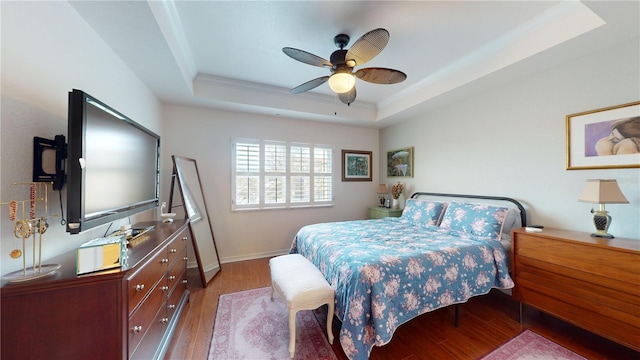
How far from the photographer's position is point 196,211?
10.6 feet

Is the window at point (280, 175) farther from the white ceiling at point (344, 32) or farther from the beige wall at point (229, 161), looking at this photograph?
the white ceiling at point (344, 32)

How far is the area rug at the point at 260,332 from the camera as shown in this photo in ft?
5.76

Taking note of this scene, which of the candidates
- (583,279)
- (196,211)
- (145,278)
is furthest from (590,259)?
(196,211)

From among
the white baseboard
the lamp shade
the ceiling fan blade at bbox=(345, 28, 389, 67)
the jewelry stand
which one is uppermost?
the ceiling fan blade at bbox=(345, 28, 389, 67)

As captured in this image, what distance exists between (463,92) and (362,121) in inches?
67.6

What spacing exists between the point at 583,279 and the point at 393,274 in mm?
1525

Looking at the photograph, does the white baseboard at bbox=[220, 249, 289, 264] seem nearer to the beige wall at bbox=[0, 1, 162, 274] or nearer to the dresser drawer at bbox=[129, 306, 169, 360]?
the dresser drawer at bbox=[129, 306, 169, 360]

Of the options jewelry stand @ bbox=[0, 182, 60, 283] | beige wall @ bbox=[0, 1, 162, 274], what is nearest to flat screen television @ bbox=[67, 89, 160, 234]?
jewelry stand @ bbox=[0, 182, 60, 283]

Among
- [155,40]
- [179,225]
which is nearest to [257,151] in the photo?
[179,225]

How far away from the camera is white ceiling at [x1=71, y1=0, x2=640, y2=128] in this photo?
69.9 inches

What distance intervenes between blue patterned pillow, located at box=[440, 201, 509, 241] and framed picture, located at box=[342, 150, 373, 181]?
204cm

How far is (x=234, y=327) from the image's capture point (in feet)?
6.80

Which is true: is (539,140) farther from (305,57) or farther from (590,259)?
(305,57)

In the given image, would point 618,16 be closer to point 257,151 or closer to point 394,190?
point 394,190
